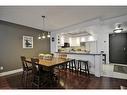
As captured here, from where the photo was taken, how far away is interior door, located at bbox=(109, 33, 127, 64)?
20.1 ft

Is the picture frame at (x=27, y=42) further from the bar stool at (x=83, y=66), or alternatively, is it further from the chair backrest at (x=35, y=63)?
the bar stool at (x=83, y=66)

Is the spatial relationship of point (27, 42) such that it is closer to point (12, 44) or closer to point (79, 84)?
point (12, 44)

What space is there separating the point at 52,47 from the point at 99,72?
3449 millimetres

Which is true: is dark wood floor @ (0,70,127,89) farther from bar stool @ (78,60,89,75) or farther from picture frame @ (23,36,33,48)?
picture frame @ (23,36,33,48)

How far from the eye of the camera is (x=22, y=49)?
4.86m

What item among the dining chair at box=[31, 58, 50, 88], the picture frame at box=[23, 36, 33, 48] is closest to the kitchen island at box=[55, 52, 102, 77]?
the dining chair at box=[31, 58, 50, 88]

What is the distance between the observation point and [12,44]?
4.43 meters

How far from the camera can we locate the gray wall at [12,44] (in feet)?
13.4

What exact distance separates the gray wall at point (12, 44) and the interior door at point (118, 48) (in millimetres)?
5047

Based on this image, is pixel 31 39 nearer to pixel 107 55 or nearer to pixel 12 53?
pixel 12 53

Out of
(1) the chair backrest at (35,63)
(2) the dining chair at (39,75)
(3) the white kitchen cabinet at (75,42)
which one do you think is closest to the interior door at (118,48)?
(3) the white kitchen cabinet at (75,42)

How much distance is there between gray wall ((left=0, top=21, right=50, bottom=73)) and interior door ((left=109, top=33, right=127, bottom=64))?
199 inches
